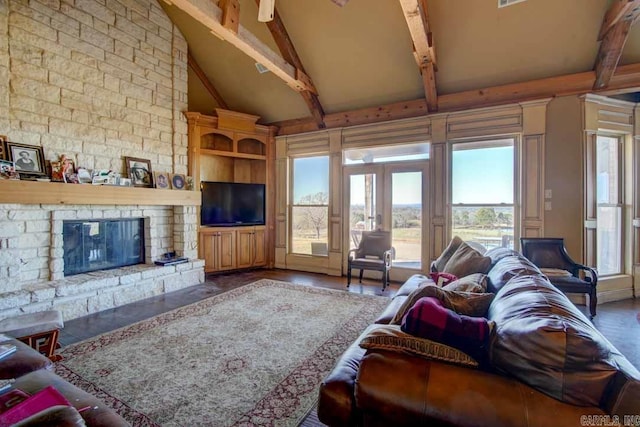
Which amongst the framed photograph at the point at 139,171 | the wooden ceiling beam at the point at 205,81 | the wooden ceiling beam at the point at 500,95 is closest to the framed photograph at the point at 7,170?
the framed photograph at the point at 139,171

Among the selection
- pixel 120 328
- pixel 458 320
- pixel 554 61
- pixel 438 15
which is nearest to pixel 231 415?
pixel 458 320

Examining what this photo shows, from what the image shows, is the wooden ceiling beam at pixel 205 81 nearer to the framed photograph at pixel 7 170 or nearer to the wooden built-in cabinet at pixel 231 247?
the wooden built-in cabinet at pixel 231 247

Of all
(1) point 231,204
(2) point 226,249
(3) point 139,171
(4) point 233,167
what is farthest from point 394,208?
(3) point 139,171

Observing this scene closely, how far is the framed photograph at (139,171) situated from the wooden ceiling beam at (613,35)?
19.9 ft

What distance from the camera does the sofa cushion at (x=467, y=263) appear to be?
2.78 metres

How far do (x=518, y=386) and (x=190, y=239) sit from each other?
4.92 m

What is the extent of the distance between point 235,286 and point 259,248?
1414 mm

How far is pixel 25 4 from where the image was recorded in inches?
133

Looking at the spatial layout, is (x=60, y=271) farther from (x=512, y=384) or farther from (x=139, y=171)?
(x=512, y=384)

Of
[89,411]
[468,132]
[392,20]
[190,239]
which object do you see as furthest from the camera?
[190,239]

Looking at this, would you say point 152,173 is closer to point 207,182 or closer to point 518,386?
point 207,182

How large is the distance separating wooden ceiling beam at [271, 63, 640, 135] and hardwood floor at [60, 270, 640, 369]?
283 centimetres

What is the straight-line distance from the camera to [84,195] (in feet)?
12.2

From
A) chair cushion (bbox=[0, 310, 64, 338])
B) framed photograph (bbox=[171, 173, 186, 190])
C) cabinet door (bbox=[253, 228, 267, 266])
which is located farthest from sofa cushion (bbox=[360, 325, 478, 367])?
cabinet door (bbox=[253, 228, 267, 266])
